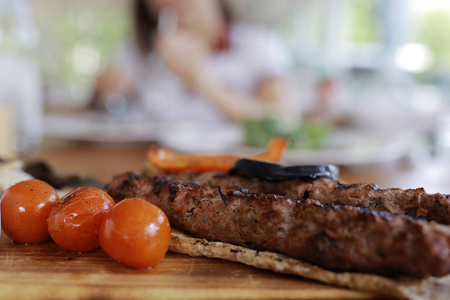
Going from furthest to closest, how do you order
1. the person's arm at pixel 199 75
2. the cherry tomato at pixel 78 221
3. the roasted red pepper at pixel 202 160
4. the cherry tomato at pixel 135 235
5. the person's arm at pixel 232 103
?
the person's arm at pixel 232 103 < the person's arm at pixel 199 75 < the roasted red pepper at pixel 202 160 < the cherry tomato at pixel 78 221 < the cherry tomato at pixel 135 235

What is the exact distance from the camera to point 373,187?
1516 millimetres

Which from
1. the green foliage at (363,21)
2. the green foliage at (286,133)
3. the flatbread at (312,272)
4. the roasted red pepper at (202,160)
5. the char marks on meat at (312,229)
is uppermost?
the green foliage at (363,21)

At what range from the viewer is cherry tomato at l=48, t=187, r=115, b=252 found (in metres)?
1.43

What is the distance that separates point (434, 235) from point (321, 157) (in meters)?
2.00

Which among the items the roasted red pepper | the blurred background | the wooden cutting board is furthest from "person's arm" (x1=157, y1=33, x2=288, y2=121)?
the wooden cutting board

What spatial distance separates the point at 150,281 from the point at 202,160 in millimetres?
923

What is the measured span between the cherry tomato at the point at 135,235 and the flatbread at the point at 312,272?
13 cm

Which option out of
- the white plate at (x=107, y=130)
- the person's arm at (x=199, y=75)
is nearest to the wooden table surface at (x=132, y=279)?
the white plate at (x=107, y=130)

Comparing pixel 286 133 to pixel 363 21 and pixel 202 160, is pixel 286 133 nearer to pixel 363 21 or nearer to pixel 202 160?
pixel 202 160

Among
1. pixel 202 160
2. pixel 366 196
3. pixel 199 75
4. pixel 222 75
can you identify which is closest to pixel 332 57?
pixel 222 75

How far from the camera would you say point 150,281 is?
48.8 inches

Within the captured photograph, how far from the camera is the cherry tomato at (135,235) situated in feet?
4.23

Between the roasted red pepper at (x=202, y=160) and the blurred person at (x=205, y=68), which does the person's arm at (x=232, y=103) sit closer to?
the blurred person at (x=205, y=68)

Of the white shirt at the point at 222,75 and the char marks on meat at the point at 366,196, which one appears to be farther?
the white shirt at the point at 222,75
